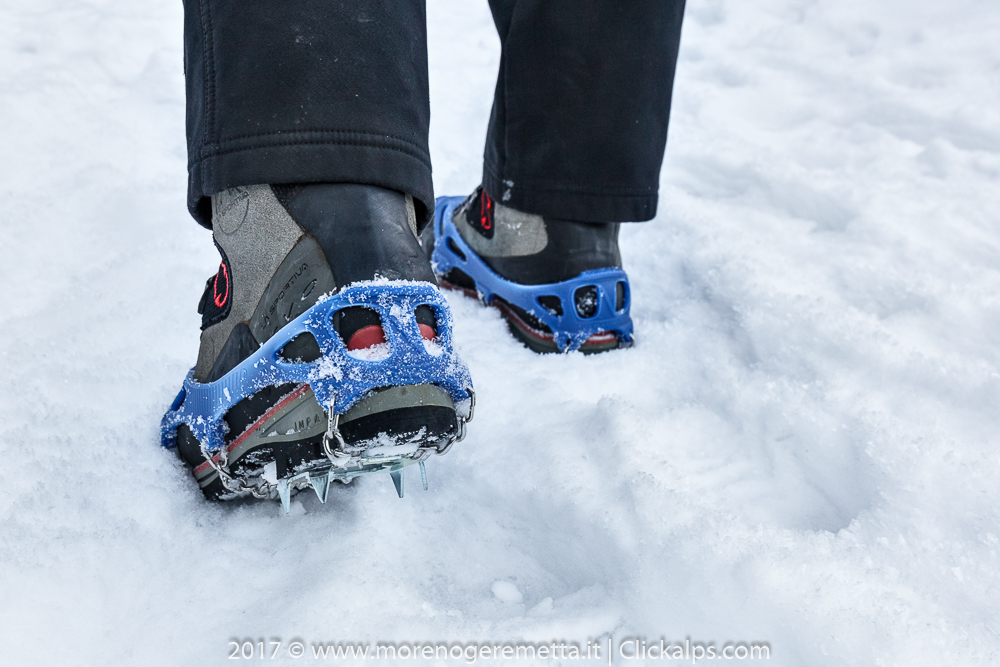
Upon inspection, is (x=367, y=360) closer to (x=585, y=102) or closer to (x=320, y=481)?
(x=320, y=481)

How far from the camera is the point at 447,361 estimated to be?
0.84 meters

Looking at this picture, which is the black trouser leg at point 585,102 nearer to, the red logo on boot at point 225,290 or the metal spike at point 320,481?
the red logo on boot at point 225,290

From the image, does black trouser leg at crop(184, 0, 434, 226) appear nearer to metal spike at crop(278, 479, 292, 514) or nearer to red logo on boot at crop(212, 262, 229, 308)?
red logo on boot at crop(212, 262, 229, 308)

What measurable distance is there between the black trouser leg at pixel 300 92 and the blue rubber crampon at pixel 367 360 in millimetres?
158

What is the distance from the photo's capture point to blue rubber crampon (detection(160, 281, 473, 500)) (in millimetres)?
798

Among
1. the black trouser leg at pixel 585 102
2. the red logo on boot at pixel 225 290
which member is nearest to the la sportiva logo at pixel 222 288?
the red logo on boot at pixel 225 290

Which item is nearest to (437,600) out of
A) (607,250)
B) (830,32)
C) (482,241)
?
(607,250)

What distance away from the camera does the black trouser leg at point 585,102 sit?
134 centimetres

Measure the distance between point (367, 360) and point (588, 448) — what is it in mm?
518

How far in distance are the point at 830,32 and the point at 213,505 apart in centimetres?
374

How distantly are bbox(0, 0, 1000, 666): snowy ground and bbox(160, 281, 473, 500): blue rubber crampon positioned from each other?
224 mm

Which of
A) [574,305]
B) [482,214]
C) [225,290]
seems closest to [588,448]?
[574,305]

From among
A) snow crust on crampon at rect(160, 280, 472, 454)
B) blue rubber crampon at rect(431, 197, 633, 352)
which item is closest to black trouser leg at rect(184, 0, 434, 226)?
snow crust on crampon at rect(160, 280, 472, 454)

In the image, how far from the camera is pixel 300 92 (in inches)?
32.6
